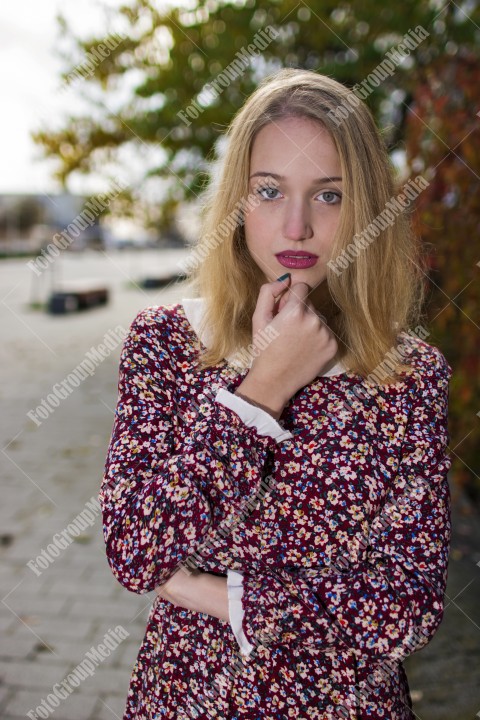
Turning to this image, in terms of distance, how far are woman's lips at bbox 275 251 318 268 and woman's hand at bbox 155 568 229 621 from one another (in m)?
0.74

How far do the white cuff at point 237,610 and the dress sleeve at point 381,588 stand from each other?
0.4 inches

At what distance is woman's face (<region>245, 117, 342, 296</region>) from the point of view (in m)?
1.54

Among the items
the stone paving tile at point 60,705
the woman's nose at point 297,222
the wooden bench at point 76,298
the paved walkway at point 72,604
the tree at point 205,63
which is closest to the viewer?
the woman's nose at point 297,222

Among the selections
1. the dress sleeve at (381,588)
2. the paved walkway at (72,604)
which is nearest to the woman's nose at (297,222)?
the dress sleeve at (381,588)

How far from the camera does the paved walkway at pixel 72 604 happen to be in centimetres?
314

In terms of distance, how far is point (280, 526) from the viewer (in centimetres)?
147

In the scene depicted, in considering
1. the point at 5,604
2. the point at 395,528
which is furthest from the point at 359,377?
the point at 5,604

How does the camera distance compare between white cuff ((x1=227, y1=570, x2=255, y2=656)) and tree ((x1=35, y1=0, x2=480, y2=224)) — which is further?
tree ((x1=35, y1=0, x2=480, y2=224))

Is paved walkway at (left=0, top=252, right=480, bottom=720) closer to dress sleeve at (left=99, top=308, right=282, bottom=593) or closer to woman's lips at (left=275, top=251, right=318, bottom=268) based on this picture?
woman's lips at (left=275, top=251, right=318, bottom=268)

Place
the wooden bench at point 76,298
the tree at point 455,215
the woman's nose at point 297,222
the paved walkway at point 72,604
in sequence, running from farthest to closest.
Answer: the wooden bench at point 76,298 < the tree at point 455,215 < the paved walkway at point 72,604 < the woman's nose at point 297,222

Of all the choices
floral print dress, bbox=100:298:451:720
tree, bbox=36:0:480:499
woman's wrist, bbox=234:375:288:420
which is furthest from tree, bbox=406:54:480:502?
woman's wrist, bbox=234:375:288:420

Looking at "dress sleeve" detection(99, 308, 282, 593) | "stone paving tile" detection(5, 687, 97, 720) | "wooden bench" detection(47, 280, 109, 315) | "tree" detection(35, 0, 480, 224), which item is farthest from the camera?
"wooden bench" detection(47, 280, 109, 315)

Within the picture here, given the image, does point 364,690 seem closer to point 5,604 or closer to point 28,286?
point 5,604

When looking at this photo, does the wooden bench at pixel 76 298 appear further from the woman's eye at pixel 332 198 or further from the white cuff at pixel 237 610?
the white cuff at pixel 237 610
